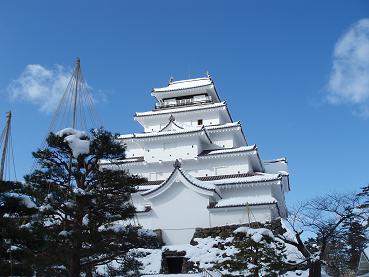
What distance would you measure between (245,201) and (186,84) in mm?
18514

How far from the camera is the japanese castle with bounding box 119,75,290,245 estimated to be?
28266 millimetres

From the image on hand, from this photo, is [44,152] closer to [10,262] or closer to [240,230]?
[10,262]

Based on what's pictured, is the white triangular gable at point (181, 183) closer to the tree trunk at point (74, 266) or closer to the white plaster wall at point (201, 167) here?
the white plaster wall at point (201, 167)

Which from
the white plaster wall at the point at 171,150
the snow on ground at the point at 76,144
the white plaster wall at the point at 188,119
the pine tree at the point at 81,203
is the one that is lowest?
the pine tree at the point at 81,203

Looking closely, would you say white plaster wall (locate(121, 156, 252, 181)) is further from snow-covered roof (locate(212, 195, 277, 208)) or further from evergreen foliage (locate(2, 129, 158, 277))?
evergreen foliage (locate(2, 129, 158, 277))

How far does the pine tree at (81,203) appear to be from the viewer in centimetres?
1434

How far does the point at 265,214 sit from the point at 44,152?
56.0 feet

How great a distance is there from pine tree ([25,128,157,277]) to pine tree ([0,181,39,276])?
179 cm

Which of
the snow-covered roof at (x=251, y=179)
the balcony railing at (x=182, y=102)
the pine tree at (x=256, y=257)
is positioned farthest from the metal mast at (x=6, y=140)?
the balcony railing at (x=182, y=102)

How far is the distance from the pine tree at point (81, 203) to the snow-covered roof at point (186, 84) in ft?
85.0

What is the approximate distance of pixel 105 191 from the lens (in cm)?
1533

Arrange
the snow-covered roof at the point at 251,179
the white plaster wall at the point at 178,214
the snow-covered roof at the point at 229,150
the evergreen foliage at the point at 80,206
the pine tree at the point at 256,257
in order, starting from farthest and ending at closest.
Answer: the snow-covered roof at the point at 229,150 → the snow-covered roof at the point at 251,179 → the white plaster wall at the point at 178,214 → the pine tree at the point at 256,257 → the evergreen foliage at the point at 80,206

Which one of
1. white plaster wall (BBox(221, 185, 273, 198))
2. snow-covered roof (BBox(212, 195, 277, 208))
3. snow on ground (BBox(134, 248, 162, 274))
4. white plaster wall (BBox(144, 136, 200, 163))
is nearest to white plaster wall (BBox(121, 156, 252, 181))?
white plaster wall (BBox(144, 136, 200, 163))

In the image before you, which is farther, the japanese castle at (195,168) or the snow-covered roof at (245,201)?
the japanese castle at (195,168)
